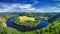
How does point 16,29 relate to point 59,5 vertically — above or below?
below

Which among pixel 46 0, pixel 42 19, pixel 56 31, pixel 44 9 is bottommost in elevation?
pixel 56 31

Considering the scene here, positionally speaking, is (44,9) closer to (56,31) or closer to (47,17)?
(47,17)

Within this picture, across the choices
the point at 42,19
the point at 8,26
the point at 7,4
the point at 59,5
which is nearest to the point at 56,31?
the point at 42,19

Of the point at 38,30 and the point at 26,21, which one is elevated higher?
the point at 26,21

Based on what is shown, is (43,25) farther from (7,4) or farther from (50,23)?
(7,4)

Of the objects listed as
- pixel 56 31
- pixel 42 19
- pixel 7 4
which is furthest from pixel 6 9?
pixel 56 31

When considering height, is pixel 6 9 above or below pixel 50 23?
above
